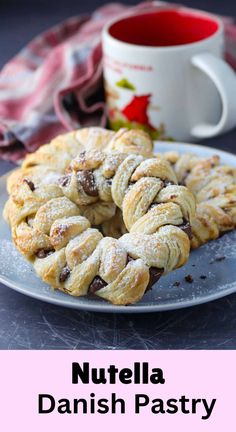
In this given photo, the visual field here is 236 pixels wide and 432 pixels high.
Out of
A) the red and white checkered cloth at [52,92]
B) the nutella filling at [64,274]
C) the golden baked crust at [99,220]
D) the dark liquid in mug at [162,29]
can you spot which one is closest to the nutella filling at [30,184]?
the golden baked crust at [99,220]

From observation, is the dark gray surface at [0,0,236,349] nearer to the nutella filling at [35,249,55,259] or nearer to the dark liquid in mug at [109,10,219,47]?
the nutella filling at [35,249,55,259]

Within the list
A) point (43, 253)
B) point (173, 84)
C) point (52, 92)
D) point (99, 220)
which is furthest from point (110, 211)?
point (52, 92)

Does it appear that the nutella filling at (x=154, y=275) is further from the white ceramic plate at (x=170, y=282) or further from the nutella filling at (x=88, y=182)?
the nutella filling at (x=88, y=182)

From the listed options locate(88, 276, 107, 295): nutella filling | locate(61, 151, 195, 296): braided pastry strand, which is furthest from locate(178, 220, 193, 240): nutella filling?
locate(88, 276, 107, 295): nutella filling

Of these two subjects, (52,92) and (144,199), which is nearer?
(144,199)

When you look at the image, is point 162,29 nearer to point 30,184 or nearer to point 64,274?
point 30,184

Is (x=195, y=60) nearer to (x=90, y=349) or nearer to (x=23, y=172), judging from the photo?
(x=23, y=172)

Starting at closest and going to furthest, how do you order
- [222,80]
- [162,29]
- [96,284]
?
[96,284], [222,80], [162,29]

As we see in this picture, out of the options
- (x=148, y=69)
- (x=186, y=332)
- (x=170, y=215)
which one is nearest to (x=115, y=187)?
(x=170, y=215)
